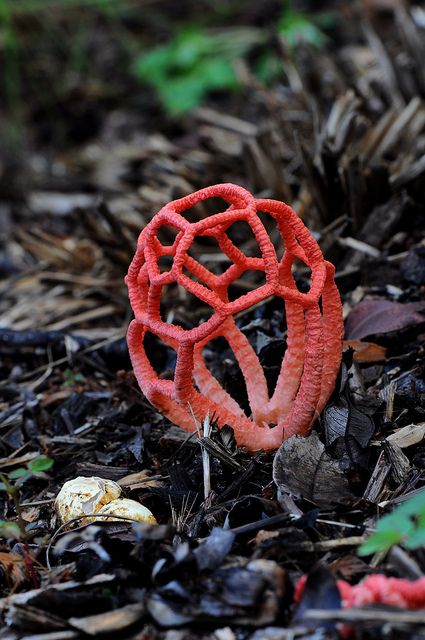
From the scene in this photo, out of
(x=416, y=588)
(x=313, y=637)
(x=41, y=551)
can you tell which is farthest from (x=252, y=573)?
(x=41, y=551)

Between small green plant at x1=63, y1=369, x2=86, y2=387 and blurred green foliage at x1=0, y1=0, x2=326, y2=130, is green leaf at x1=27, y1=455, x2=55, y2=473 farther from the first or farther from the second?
blurred green foliage at x1=0, y1=0, x2=326, y2=130

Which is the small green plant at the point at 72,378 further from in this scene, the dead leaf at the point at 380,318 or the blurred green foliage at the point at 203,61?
the blurred green foliage at the point at 203,61

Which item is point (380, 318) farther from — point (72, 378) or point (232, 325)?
point (72, 378)

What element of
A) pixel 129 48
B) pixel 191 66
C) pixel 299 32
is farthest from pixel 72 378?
pixel 129 48

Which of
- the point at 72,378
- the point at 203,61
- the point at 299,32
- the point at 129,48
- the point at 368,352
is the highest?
the point at 129,48

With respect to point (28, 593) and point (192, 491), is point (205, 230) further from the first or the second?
point (28, 593)

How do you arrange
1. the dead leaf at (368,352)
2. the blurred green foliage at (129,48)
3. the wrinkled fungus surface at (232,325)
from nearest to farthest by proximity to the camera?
the wrinkled fungus surface at (232,325) < the dead leaf at (368,352) < the blurred green foliage at (129,48)

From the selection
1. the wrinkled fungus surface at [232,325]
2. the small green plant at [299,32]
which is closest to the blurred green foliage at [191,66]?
the small green plant at [299,32]
